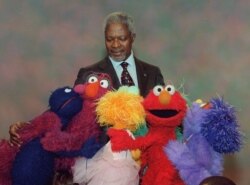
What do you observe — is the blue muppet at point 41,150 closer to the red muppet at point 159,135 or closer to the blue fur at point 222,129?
the red muppet at point 159,135

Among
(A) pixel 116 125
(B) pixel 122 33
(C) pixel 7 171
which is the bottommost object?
(C) pixel 7 171

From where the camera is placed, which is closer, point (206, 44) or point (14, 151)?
point (14, 151)

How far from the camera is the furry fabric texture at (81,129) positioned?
1.15 metres

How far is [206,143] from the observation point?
3.74 feet

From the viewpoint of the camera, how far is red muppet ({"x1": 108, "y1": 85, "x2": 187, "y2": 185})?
1156mm

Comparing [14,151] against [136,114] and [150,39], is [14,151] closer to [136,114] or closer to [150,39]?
[136,114]

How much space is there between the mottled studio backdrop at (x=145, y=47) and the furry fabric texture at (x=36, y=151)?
883 mm

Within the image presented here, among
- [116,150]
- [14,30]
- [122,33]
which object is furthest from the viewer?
[14,30]

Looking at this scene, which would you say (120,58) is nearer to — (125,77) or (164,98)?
(125,77)

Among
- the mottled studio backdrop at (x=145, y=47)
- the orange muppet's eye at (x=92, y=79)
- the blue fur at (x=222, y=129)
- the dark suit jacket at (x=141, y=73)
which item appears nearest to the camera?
the blue fur at (x=222, y=129)

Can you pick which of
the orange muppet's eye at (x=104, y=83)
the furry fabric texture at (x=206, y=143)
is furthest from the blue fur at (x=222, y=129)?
the orange muppet's eye at (x=104, y=83)

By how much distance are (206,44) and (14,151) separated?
1173 millimetres

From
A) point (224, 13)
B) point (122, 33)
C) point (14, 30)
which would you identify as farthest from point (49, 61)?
point (224, 13)

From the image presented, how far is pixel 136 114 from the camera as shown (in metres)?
1.17
